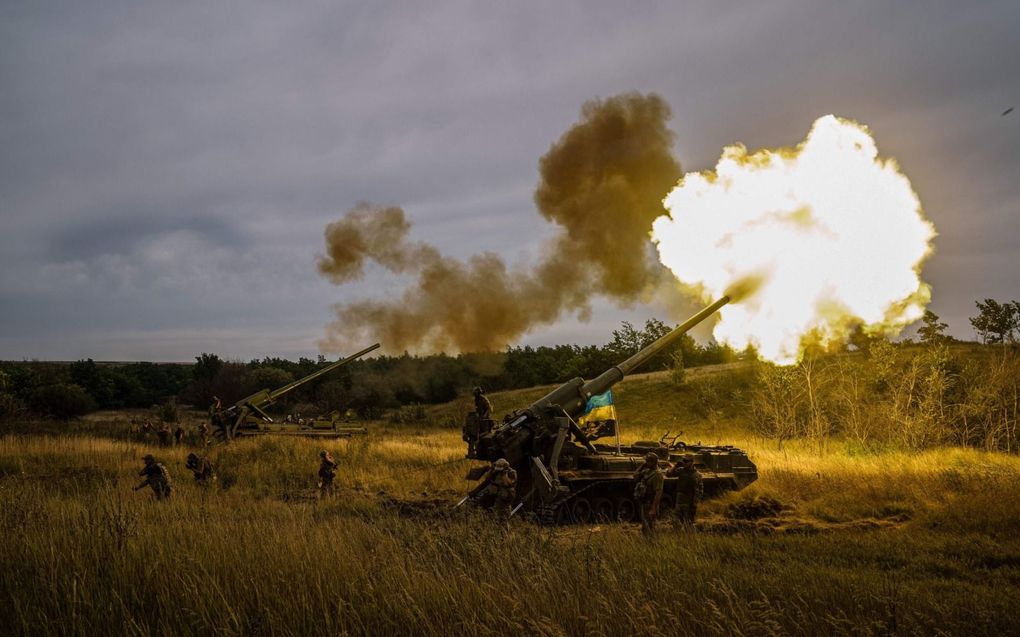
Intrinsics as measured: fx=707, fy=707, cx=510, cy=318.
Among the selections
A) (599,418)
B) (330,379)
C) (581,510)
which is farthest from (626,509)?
(330,379)

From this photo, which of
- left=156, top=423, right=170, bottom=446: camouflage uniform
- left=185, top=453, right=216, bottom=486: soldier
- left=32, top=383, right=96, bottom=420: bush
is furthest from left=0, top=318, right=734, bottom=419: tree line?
left=185, top=453, right=216, bottom=486: soldier

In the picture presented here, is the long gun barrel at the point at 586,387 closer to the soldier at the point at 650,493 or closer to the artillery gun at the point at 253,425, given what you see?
the soldier at the point at 650,493

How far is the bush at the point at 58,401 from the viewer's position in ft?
114

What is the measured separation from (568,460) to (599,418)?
3.01 metres

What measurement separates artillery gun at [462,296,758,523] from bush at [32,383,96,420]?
1165 inches

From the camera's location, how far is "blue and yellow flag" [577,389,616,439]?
615 inches

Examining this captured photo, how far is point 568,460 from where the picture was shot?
44.7ft

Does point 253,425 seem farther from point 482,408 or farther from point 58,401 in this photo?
point 58,401

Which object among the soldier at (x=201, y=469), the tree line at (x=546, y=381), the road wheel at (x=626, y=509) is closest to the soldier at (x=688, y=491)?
the road wheel at (x=626, y=509)

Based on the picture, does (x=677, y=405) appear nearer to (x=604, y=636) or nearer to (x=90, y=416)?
(x=90, y=416)

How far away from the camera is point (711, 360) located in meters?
55.0

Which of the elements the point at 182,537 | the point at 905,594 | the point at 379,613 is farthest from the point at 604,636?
the point at 182,537

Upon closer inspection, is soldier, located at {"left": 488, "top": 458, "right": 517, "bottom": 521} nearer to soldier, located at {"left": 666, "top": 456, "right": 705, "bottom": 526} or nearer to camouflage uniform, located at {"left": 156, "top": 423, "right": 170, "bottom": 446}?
soldier, located at {"left": 666, "top": 456, "right": 705, "bottom": 526}

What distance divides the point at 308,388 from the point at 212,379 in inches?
231
